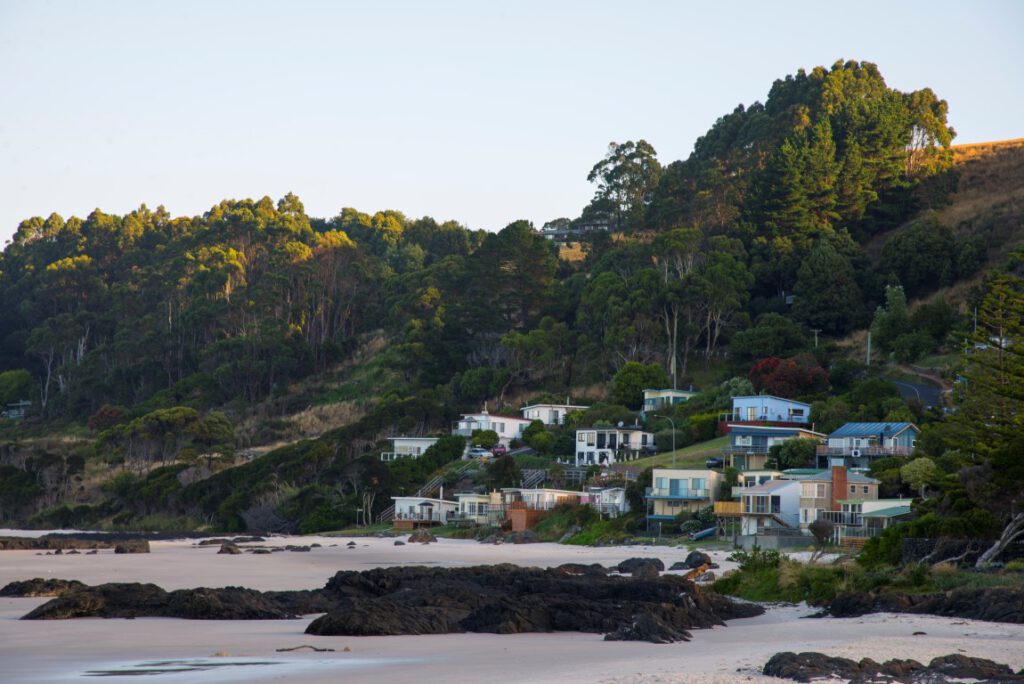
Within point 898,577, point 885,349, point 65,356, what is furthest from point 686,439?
point 65,356

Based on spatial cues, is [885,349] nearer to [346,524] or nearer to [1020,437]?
[346,524]

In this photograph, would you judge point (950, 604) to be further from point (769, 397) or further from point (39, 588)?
point (769, 397)

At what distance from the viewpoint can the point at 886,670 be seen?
1248cm

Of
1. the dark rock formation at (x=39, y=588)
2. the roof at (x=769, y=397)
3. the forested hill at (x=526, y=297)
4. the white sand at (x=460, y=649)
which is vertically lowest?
the dark rock formation at (x=39, y=588)

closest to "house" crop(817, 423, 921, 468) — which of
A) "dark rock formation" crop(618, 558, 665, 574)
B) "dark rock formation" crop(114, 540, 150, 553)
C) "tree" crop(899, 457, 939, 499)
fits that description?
"tree" crop(899, 457, 939, 499)

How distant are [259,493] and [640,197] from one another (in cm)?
5495

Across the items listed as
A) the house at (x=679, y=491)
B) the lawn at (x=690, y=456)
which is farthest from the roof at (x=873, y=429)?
the house at (x=679, y=491)

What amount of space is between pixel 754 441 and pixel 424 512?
1578cm

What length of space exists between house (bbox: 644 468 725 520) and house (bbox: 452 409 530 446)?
60.1ft

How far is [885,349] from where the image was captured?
67250 mm

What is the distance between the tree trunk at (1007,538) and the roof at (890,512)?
15.2 m

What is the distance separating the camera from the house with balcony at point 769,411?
58.5 m

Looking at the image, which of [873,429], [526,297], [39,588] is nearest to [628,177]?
[526,297]

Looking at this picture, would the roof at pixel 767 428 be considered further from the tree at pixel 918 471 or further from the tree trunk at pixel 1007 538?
the tree trunk at pixel 1007 538
